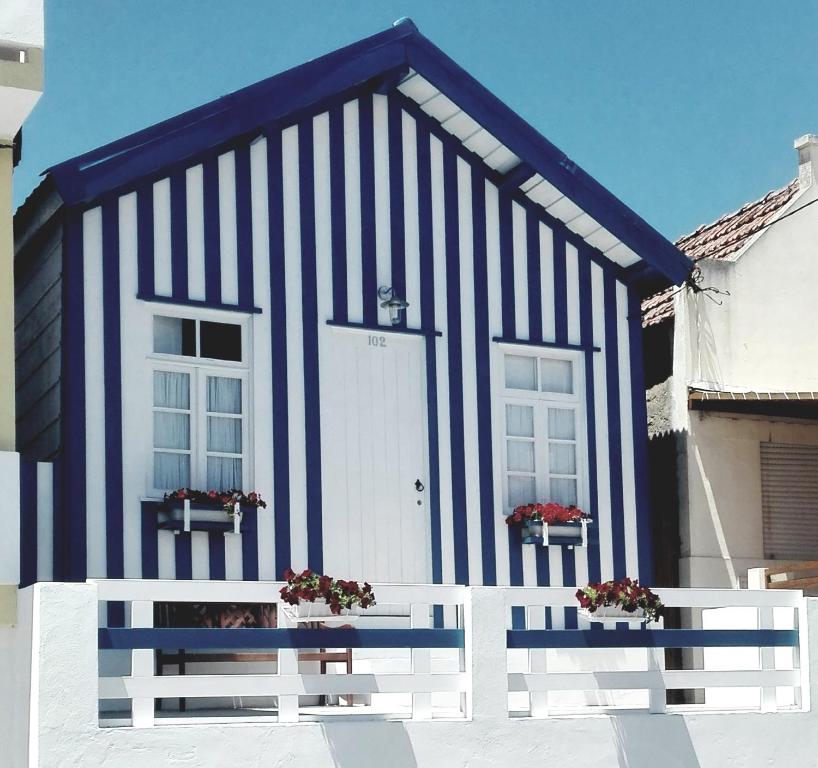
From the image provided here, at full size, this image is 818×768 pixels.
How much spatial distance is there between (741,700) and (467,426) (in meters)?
3.40

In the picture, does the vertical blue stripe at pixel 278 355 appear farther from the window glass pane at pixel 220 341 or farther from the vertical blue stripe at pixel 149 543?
the vertical blue stripe at pixel 149 543

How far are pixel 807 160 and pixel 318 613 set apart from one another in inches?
368

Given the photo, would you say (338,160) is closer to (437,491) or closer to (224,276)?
(224,276)

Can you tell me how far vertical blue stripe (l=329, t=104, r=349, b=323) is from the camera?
14.8 m

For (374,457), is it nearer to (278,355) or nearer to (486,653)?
(278,355)

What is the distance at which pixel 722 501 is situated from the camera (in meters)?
17.1

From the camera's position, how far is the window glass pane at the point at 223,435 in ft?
46.4

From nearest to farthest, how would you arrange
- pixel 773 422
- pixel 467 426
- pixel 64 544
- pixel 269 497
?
1. pixel 64 544
2. pixel 269 497
3. pixel 467 426
4. pixel 773 422

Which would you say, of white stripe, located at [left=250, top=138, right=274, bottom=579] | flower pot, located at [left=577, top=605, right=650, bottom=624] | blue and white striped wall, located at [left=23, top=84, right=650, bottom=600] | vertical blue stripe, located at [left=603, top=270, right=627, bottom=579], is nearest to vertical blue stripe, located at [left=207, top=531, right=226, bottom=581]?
blue and white striped wall, located at [left=23, top=84, right=650, bottom=600]

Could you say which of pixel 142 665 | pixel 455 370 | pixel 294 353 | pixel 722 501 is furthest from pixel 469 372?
pixel 142 665

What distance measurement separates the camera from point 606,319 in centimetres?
1605

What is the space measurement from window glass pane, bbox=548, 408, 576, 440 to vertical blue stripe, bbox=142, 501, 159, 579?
3.97m

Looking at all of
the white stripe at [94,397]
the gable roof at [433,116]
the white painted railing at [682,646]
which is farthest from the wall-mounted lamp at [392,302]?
the white painted railing at [682,646]

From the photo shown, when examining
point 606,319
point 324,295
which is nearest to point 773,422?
point 606,319
